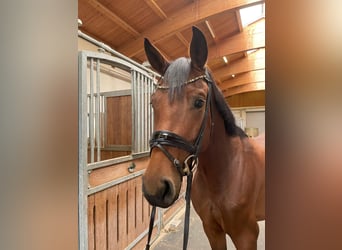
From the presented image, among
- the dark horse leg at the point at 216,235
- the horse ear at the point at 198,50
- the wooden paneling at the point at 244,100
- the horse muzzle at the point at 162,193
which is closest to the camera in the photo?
the horse muzzle at the point at 162,193

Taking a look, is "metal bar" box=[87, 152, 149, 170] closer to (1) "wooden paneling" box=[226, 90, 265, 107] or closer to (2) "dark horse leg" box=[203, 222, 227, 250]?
(2) "dark horse leg" box=[203, 222, 227, 250]

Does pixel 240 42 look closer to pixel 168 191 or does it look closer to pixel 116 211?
pixel 116 211

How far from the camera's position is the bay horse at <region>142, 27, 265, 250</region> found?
623mm

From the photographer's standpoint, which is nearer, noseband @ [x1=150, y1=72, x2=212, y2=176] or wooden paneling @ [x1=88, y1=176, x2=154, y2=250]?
noseband @ [x1=150, y1=72, x2=212, y2=176]

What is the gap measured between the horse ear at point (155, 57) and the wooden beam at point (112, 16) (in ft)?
4.75

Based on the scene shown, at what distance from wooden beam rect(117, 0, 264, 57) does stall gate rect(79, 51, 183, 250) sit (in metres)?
0.71

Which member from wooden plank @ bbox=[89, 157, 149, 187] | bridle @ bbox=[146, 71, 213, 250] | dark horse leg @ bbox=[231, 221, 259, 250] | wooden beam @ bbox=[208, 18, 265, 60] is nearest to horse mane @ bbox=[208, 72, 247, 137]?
bridle @ bbox=[146, 71, 213, 250]

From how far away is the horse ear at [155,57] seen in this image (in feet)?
2.62

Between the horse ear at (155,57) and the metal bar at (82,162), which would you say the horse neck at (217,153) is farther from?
the metal bar at (82,162)

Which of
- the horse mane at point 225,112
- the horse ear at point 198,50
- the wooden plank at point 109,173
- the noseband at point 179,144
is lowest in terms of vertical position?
the wooden plank at point 109,173

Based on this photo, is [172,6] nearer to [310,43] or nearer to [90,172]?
[90,172]

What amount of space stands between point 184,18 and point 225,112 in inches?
74.0

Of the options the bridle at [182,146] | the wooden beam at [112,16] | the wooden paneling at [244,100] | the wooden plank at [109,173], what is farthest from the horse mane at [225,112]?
the wooden paneling at [244,100]

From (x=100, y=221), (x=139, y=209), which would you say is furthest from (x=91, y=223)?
(x=139, y=209)
